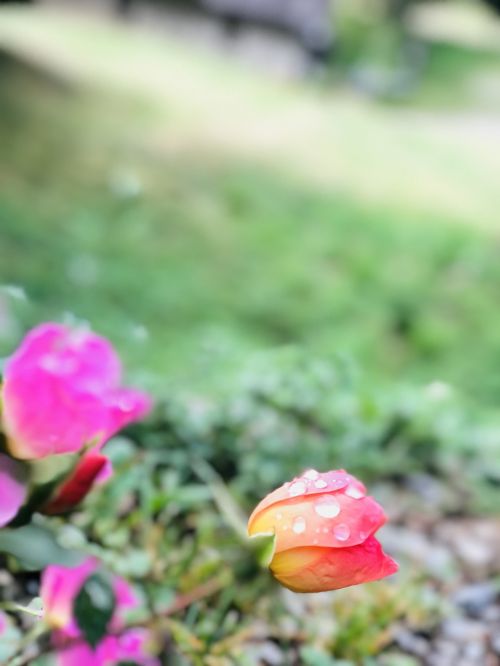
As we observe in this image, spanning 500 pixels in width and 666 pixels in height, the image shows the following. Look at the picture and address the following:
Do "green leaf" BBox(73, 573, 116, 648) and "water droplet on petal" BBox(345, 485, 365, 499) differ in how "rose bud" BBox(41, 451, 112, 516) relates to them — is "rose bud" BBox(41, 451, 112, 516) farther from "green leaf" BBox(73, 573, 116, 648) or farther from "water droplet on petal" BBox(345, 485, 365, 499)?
"water droplet on petal" BBox(345, 485, 365, 499)

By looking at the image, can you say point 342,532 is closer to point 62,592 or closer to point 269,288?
point 62,592

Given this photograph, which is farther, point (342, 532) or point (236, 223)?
point (236, 223)

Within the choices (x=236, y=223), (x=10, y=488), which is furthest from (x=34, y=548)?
(x=236, y=223)

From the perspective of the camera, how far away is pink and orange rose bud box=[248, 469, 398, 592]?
50 centimetres

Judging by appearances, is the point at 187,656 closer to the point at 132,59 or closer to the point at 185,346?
the point at 185,346

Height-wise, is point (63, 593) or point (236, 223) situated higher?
point (63, 593)

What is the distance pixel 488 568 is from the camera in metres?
1.02

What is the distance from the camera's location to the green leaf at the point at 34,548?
553 mm

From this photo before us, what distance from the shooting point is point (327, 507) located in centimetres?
52

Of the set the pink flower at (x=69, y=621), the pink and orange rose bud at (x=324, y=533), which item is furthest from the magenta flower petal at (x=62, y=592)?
the pink and orange rose bud at (x=324, y=533)

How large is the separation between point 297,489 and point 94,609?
16cm

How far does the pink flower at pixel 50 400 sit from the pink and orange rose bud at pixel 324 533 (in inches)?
4.7

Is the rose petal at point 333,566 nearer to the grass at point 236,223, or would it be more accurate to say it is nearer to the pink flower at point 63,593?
the pink flower at point 63,593

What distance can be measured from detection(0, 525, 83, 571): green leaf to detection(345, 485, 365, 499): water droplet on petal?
0.59ft
